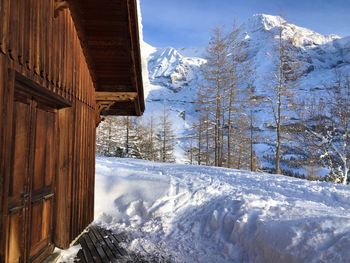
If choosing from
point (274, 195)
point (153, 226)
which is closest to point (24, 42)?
point (153, 226)

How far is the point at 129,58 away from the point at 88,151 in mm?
2304

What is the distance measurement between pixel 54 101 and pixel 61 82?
1.33 feet

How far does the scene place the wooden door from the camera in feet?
13.4

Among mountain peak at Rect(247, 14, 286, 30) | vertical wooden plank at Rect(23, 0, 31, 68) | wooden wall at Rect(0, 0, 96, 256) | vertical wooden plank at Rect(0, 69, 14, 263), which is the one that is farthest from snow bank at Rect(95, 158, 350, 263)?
mountain peak at Rect(247, 14, 286, 30)

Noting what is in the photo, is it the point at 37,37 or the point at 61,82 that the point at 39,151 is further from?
the point at 37,37

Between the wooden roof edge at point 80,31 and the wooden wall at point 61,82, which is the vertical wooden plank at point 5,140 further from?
the wooden roof edge at point 80,31

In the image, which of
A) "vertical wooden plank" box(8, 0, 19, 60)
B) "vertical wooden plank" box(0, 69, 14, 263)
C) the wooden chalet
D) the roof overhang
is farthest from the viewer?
the roof overhang

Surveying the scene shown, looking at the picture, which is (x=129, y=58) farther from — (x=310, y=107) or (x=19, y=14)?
(x=310, y=107)

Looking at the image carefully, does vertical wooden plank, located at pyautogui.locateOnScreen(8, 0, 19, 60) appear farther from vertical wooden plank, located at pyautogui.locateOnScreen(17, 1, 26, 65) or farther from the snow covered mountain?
the snow covered mountain

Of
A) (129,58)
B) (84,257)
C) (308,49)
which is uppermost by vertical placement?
(308,49)

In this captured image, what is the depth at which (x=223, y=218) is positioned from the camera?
7.02 metres

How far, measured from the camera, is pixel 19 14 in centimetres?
367

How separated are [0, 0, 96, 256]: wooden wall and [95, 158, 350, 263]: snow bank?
135cm

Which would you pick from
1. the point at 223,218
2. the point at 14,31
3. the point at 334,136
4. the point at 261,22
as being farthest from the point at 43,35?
the point at 261,22
